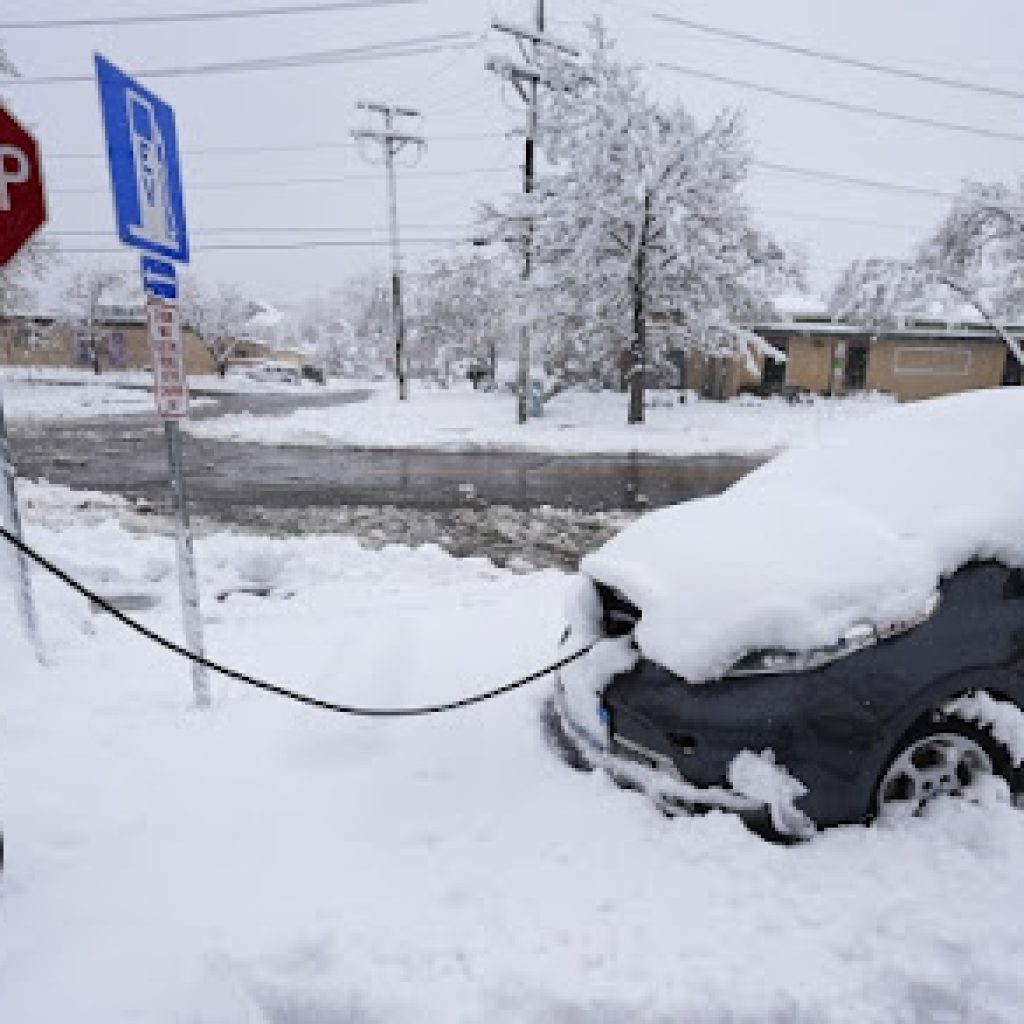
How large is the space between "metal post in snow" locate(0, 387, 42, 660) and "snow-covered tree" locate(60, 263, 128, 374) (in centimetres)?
5330

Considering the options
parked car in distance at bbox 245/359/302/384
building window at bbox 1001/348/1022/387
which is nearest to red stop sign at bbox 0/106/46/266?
building window at bbox 1001/348/1022/387

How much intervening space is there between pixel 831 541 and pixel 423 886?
2.00 meters

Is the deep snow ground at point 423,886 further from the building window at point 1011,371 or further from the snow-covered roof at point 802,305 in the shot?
the building window at point 1011,371

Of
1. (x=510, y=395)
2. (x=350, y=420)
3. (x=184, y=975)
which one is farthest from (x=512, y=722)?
(x=510, y=395)

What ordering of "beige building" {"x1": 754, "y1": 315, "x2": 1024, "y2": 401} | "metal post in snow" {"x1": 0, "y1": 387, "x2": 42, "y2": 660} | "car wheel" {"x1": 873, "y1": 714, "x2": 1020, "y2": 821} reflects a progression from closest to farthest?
"car wheel" {"x1": 873, "y1": 714, "x2": 1020, "y2": 821}, "metal post in snow" {"x1": 0, "y1": 387, "x2": 42, "y2": 660}, "beige building" {"x1": 754, "y1": 315, "x2": 1024, "y2": 401}

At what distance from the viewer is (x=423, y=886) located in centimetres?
260

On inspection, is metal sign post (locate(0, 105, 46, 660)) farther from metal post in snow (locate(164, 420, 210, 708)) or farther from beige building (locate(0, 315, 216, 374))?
beige building (locate(0, 315, 216, 374))

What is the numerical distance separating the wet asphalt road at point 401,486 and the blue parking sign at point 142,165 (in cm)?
454

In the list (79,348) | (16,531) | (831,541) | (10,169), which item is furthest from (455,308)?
(831,541)

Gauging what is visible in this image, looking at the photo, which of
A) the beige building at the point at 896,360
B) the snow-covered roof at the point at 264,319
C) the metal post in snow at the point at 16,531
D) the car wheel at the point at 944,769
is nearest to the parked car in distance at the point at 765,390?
the beige building at the point at 896,360

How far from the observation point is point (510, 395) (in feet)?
112

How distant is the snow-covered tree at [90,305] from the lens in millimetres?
50031

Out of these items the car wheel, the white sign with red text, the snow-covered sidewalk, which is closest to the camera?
the car wheel

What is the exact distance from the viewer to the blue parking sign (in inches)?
123
